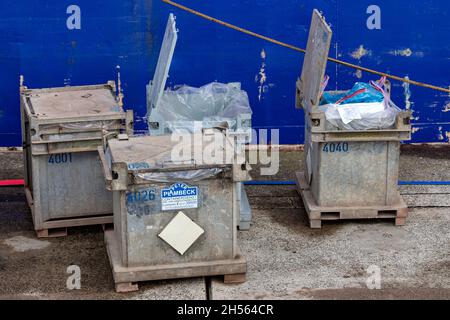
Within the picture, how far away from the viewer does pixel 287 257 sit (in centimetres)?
696

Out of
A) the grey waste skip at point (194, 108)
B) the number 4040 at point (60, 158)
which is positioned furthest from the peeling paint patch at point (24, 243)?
the grey waste skip at point (194, 108)

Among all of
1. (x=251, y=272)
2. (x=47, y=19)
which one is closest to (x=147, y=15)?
(x=47, y=19)

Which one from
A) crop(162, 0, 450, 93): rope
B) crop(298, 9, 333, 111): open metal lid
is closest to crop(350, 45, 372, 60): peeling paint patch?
crop(162, 0, 450, 93): rope

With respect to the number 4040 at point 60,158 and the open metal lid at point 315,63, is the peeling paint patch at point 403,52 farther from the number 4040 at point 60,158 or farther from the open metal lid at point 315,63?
the number 4040 at point 60,158

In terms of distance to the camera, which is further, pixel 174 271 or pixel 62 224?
pixel 62 224

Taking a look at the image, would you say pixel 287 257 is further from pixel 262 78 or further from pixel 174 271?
pixel 262 78

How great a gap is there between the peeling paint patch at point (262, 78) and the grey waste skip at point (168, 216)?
2975mm

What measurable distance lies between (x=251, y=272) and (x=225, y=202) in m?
0.71

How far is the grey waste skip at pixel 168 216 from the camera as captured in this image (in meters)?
6.16

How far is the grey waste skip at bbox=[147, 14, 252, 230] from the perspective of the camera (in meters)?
7.26

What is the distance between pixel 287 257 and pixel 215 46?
119 inches

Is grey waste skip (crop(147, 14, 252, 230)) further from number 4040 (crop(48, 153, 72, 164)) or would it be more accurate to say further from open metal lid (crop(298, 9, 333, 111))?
number 4040 (crop(48, 153, 72, 164))

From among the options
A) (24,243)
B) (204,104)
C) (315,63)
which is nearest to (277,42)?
(204,104)

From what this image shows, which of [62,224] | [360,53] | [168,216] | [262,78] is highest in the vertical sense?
[360,53]
